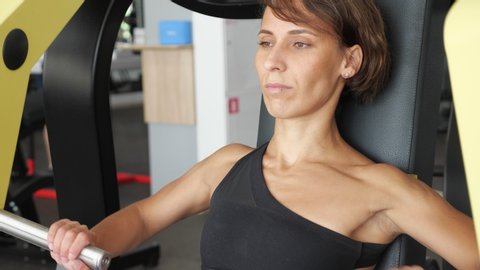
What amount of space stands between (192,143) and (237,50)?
667 mm

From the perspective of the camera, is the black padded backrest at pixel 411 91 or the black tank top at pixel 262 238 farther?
the black padded backrest at pixel 411 91

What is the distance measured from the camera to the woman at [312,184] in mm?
1127

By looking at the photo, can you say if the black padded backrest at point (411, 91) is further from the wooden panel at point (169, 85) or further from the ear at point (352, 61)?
the wooden panel at point (169, 85)

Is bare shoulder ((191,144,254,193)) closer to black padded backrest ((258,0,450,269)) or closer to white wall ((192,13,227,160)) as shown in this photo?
black padded backrest ((258,0,450,269))

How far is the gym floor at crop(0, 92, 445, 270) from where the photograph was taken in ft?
10.4

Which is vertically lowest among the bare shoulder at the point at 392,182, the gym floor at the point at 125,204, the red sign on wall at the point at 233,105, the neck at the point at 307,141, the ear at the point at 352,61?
the gym floor at the point at 125,204

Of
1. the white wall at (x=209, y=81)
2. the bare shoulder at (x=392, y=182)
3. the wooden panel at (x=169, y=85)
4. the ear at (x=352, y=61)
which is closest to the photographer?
the bare shoulder at (x=392, y=182)

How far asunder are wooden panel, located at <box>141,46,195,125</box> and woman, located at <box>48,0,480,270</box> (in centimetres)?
286

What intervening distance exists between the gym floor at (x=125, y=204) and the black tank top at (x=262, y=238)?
1857mm

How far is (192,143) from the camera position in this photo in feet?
14.1

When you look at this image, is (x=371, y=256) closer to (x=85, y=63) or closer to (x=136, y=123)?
(x=85, y=63)

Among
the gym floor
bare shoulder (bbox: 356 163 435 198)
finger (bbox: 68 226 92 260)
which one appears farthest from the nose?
the gym floor

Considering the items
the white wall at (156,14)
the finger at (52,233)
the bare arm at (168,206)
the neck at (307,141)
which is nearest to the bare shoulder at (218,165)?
the bare arm at (168,206)

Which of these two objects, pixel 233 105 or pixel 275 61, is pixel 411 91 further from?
pixel 233 105
